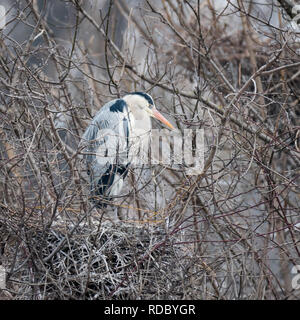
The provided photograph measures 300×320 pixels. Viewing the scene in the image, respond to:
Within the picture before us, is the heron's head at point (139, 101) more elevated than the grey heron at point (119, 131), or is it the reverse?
the heron's head at point (139, 101)

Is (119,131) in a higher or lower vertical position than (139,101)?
lower

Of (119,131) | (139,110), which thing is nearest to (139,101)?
(139,110)

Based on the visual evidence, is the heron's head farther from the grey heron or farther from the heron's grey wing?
the heron's grey wing

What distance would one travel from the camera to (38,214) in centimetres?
344

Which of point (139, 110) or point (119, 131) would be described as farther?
point (139, 110)

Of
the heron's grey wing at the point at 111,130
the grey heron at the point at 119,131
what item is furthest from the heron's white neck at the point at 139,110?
the heron's grey wing at the point at 111,130

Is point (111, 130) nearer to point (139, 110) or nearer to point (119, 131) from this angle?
point (119, 131)

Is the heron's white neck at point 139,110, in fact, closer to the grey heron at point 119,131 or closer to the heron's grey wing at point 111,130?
the grey heron at point 119,131

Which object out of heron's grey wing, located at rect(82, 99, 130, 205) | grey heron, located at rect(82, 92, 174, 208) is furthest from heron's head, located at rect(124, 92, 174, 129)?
heron's grey wing, located at rect(82, 99, 130, 205)

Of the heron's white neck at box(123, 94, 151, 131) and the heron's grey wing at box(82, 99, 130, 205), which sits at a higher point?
the heron's white neck at box(123, 94, 151, 131)

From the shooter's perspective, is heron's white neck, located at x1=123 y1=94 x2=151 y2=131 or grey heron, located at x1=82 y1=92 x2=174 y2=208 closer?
grey heron, located at x1=82 y1=92 x2=174 y2=208
